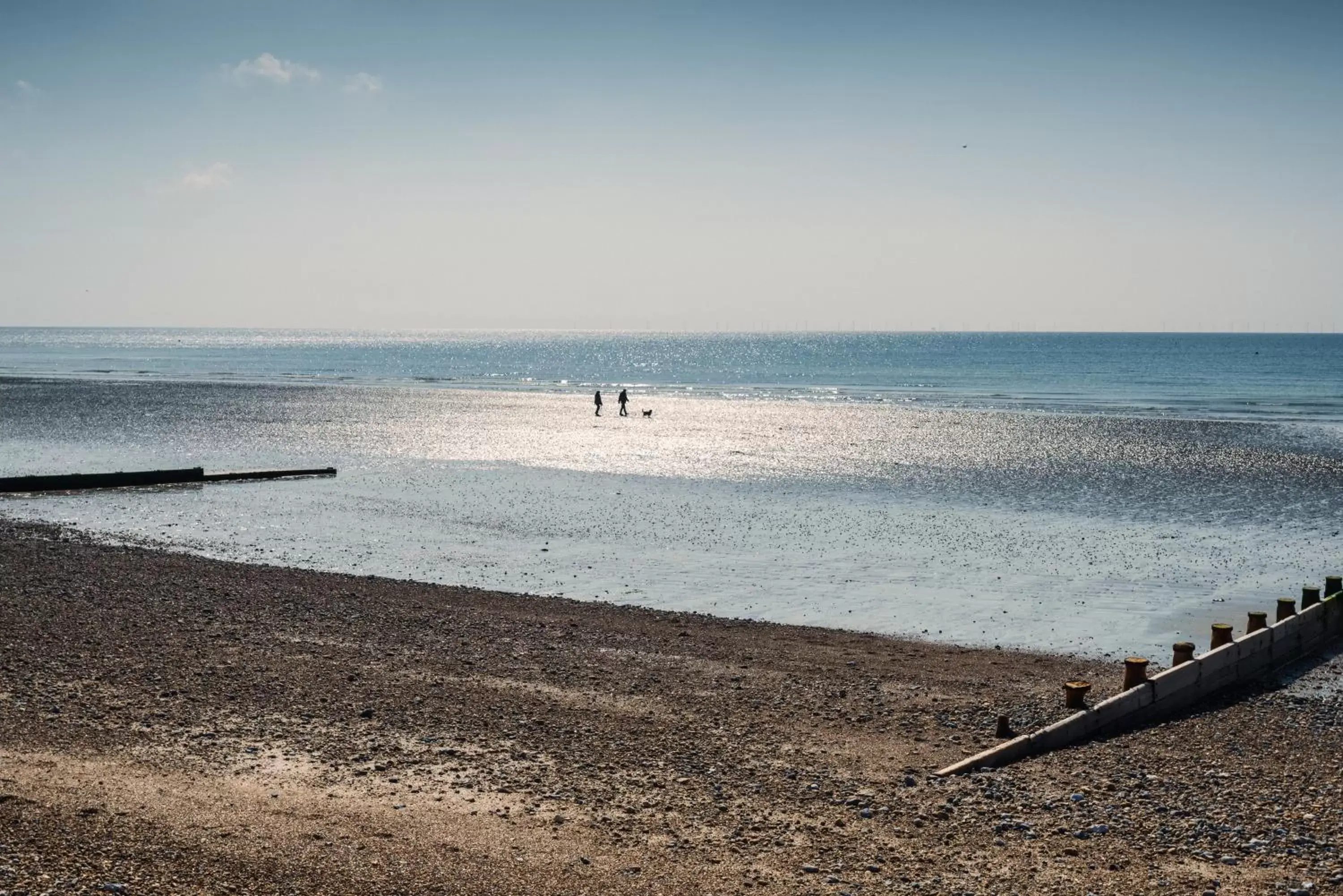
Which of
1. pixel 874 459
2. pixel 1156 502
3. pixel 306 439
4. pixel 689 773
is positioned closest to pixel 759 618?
pixel 689 773

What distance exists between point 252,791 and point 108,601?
28.7 ft

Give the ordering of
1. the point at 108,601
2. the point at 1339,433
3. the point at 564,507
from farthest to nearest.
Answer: the point at 1339,433 → the point at 564,507 → the point at 108,601

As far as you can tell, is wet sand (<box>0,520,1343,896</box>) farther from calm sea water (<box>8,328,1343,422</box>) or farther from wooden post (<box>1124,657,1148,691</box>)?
calm sea water (<box>8,328,1343,422</box>)

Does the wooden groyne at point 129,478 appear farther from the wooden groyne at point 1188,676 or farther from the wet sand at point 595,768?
the wooden groyne at point 1188,676

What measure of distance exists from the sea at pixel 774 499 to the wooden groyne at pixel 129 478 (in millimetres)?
836

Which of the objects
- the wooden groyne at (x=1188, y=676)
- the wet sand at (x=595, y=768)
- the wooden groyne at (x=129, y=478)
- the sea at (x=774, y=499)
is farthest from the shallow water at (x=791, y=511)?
the wet sand at (x=595, y=768)

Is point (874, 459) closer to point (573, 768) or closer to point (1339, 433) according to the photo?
point (1339, 433)

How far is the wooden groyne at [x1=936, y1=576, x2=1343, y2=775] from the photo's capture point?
38.4ft

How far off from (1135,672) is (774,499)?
19.0m

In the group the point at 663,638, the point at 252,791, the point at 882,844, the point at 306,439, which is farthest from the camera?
the point at 306,439

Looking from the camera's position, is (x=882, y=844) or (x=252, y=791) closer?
(x=882, y=844)

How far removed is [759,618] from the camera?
18.3 meters

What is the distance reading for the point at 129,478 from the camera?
107 feet

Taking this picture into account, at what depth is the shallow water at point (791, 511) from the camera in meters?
20.0
